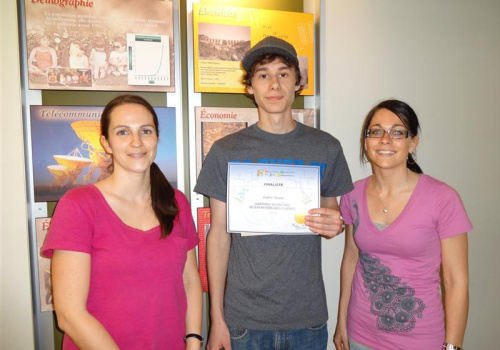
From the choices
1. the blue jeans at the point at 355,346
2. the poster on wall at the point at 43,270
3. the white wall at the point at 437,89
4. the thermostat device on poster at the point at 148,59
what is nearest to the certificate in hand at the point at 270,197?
the blue jeans at the point at 355,346

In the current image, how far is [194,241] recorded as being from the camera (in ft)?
5.17

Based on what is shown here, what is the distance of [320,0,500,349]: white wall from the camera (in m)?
2.16

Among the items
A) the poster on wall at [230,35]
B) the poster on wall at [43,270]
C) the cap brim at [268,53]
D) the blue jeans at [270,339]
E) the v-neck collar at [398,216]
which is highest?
the poster on wall at [230,35]

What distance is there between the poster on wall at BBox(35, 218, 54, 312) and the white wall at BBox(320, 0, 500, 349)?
1754mm

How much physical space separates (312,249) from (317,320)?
0.33 metres

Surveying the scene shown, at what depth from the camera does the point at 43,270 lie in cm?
189

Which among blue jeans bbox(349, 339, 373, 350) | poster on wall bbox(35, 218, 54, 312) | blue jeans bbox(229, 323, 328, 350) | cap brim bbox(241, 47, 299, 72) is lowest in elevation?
blue jeans bbox(349, 339, 373, 350)

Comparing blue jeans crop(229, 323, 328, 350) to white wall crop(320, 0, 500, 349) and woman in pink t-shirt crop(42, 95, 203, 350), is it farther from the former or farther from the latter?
white wall crop(320, 0, 500, 349)

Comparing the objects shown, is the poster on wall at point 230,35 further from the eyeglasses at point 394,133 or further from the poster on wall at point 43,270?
the poster on wall at point 43,270

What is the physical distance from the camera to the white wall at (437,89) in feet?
7.09

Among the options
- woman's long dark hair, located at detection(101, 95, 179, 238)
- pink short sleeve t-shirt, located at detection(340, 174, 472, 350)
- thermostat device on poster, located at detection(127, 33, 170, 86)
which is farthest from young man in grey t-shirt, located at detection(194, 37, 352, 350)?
thermostat device on poster, located at detection(127, 33, 170, 86)

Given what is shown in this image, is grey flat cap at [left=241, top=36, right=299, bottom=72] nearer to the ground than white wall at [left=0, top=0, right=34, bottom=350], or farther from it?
farther from it

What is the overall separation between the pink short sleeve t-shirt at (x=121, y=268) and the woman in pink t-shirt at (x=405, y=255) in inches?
37.5

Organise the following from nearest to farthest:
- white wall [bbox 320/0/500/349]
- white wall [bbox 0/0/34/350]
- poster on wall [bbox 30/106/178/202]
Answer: white wall [bbox 0/0/34/350] < poster on wall [bbox 30/106/178/202] < white wall [bbox 320/0/500/349]
